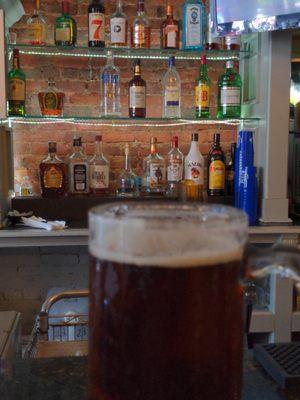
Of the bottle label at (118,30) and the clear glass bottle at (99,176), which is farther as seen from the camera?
the clear glass bottle at (99,176)

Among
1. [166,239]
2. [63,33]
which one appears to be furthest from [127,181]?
[166,239]

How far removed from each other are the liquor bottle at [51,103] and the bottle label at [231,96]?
82 cm

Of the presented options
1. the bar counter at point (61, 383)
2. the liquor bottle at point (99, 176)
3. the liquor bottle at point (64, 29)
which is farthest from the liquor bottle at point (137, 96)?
the bar counter at point (61, 383)

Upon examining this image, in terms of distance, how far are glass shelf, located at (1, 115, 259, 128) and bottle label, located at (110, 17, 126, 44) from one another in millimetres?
378

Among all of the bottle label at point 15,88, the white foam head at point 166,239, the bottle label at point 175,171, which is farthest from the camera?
the bottle label at point 175,171

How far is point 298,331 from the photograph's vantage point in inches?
92.8

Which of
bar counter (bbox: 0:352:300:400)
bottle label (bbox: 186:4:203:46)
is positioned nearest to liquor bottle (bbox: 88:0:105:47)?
bottle label (bbox: 186:4:203:46)

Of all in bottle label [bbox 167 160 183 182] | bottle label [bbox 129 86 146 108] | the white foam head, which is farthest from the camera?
bottle label [bbox 167 160 183 182]

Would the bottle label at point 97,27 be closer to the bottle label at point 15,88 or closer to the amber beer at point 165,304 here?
the bottle label at point 15,88

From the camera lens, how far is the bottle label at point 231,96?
8.19 feet

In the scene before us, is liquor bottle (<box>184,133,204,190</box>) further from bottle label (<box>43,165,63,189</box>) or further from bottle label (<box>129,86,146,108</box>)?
bottle label (<box>43,165,63,189</box>)

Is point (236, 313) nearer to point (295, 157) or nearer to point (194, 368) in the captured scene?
point (194, 368)

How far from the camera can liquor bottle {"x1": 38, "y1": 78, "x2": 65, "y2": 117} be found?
94.7 inches

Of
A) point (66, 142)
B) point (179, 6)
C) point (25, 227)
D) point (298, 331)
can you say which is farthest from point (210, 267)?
point (179, 6)
